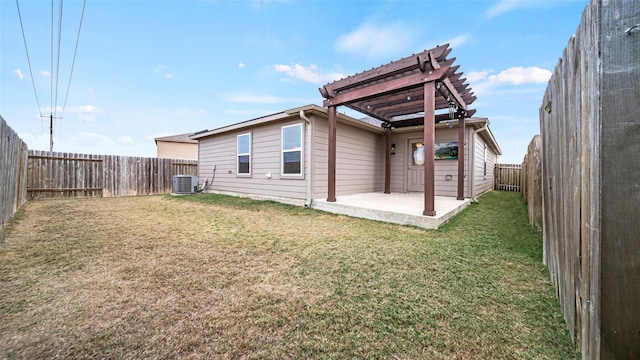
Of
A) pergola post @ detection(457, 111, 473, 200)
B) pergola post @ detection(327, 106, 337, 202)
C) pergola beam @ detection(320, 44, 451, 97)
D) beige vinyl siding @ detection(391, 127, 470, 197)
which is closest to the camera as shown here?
pergola beam @ detection(320, 44, 451, 97)

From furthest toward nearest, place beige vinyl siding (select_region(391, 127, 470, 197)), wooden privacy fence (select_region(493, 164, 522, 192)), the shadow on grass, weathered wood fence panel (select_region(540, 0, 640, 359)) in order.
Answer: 1. wooden privacy fence (select_region(493, 164, 522, 192))
2. beige vinyl siding (select_region(391, 127, 470, 197))
3. the shadow on grass
4. weathered wood fence panel (select_region(540, 0, 640, 359))

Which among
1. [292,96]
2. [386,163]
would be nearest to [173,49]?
[292,96]

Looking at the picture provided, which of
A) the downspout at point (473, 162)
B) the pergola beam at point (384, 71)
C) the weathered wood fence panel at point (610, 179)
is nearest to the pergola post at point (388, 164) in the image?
the downspout at point (473, 162)

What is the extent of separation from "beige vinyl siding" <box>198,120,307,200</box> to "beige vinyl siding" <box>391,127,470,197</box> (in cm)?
373

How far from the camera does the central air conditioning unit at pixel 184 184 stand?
8.85 metres

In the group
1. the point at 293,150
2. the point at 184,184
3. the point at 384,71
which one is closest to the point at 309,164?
the point at 293,150

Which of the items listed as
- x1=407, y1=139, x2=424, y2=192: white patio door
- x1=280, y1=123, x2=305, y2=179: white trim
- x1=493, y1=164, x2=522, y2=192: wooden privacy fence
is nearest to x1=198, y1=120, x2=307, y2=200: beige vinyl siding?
x1=280, y1=123, x2=305, y2=179: white trim

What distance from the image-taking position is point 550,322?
154 cm

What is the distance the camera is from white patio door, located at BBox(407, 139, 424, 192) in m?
7.71

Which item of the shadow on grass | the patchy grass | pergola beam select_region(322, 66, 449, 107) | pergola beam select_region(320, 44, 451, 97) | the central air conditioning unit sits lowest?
the patchy grass

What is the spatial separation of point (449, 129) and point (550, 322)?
22.3ft

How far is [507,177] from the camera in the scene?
11.0m

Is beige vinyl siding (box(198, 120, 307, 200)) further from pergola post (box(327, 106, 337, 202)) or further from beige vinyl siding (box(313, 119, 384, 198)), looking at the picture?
pergola post (box(327, 106, 337, 202))

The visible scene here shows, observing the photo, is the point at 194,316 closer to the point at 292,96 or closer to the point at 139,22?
the point at 139,22
